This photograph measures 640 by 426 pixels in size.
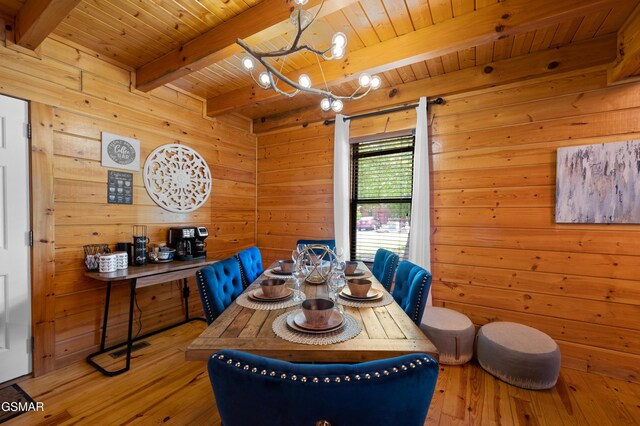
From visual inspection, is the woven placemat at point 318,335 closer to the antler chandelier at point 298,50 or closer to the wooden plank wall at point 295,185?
the antler chandelier at point 298,50

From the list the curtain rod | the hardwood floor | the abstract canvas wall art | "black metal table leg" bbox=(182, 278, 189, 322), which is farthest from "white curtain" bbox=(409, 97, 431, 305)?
"black metal table leg" bbox=(182, 278, 189, 322)

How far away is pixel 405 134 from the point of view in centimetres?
297

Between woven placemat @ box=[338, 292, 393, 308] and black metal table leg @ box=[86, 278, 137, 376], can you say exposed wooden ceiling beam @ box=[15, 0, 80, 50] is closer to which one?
black metal table leg @ box=[86, 278, 137, 376]

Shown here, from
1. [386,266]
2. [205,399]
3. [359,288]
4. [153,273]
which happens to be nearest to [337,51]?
[359,288]

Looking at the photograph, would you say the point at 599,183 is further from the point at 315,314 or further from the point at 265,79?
the point at 265,79

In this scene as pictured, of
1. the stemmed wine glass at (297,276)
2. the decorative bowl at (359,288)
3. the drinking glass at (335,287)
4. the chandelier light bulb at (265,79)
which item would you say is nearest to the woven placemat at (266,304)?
the stemmed wine glass at (297,276)

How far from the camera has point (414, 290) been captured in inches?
60.6

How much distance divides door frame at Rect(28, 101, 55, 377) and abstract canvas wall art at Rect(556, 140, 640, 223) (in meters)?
4.05

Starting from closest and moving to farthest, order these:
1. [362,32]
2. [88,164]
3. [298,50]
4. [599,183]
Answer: [298,50] < [362,32] < [599,183] < [88,164]

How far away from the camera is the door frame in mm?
2023

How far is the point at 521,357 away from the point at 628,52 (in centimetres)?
221

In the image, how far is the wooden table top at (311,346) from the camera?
1.00 m

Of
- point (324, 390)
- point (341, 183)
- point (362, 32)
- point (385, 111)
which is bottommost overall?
point (324, 390)

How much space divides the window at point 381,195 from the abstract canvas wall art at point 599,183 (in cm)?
Answer: 128
